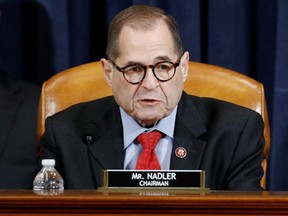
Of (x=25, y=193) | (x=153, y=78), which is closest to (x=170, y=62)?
(x=153, y=78)

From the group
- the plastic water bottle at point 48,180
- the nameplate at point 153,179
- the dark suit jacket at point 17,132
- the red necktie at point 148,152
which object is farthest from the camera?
the dark suit jacket at point 17,132

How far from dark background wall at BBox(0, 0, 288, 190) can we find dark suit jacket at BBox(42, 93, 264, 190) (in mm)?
598

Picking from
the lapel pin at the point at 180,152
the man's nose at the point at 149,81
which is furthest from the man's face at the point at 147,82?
the lapel pin at the point at 180,152

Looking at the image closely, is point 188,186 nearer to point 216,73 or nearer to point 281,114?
point 216,73

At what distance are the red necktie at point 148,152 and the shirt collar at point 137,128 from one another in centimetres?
2

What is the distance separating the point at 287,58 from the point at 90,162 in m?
0.98

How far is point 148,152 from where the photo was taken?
2059mm

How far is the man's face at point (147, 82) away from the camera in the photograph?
6.74ft

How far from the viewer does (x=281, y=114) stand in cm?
279

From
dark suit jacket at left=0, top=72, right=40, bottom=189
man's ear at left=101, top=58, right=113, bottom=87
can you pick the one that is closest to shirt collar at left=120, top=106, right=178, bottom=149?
man's ear at left=101, top=58, right=113, bottom=87

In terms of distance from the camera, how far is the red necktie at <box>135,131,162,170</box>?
6.66 ft

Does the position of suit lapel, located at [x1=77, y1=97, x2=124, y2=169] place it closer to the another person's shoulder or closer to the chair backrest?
the another person's shoulder

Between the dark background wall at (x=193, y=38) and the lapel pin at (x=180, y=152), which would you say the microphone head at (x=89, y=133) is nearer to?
the lapel pin at (x=180, y=152)

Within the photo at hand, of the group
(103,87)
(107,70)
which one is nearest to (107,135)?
Answer: (107,70)
